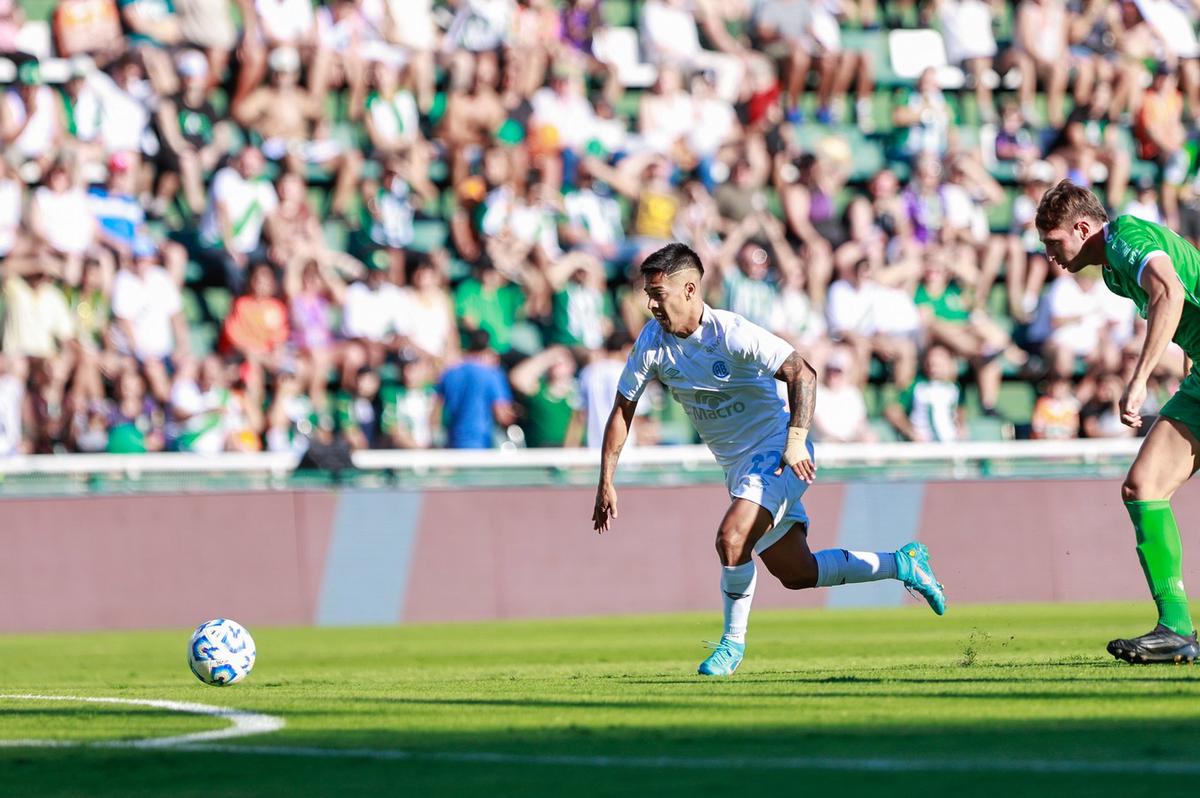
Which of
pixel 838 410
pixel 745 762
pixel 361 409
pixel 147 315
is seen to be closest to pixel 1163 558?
pixel 745 762

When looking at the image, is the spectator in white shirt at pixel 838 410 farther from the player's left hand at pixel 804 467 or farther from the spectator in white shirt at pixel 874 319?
the player's left hand at pixel 804 467

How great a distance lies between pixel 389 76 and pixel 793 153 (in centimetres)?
451

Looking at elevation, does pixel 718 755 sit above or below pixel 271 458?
below

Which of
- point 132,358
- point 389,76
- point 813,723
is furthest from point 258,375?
point 813,723

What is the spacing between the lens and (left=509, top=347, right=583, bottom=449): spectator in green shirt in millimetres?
17938

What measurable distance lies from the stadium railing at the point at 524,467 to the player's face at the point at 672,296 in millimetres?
7580

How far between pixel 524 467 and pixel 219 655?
292 inches

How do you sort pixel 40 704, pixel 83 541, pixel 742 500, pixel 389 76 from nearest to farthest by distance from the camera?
1. pixel 40 704
2. pixel 742 500
3. pixel 83 541
4. pixel 389 76

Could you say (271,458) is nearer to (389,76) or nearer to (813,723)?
(389,76)

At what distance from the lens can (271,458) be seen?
54.7ft

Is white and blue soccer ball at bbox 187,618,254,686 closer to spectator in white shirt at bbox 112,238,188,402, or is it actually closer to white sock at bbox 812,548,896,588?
white sock at bbox 812,548,896,588

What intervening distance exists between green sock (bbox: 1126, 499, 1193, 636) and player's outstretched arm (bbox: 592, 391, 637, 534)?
2560 millimetres

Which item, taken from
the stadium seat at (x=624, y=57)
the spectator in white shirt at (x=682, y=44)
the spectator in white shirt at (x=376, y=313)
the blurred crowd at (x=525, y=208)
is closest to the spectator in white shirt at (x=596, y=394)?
the blurred crowd at (x=525, y=208)

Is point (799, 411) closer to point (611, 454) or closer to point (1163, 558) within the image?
point (611, 454)
